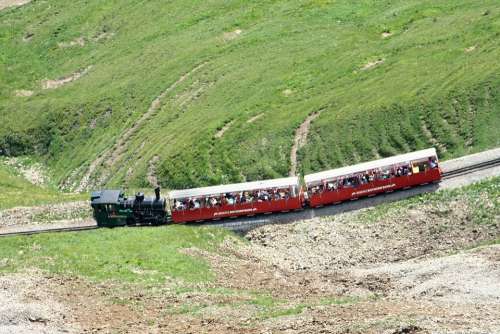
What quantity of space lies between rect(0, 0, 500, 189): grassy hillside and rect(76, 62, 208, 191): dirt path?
178 millimetres

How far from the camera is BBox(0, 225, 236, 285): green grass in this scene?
53312mm

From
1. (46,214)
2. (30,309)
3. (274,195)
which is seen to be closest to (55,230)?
(46,214)

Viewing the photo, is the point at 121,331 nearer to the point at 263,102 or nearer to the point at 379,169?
the point at 379,169

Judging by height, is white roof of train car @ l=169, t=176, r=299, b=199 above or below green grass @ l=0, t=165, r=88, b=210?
above

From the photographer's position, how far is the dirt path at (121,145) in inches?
3401

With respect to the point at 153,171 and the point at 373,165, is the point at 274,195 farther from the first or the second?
the point at 153,171

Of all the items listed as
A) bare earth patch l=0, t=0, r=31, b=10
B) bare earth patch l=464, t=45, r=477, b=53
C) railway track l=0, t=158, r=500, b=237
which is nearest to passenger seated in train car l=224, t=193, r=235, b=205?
railway track l=0, t=158, r=500, b=237

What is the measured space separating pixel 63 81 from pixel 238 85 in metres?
26.8

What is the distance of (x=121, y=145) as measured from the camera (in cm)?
8962

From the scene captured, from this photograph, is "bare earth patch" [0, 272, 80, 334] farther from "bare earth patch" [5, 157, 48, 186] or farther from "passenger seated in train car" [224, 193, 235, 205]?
"bare earth patch" [5, 157, 48, 186]

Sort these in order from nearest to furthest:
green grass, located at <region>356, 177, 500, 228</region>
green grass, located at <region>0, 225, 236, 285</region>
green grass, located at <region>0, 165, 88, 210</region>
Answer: green grass, located at <region>0, 225, 236, 285</region>
green grass, located at <region>356, 177, 500, 228</region>
green grass, located at <region>0, 165, 88, 210</region>

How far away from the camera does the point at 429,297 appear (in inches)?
1825

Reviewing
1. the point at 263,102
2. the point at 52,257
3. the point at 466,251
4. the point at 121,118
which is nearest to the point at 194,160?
the point at 263,102

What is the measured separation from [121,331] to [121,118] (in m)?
52.5
